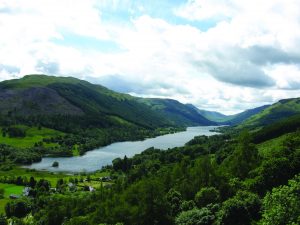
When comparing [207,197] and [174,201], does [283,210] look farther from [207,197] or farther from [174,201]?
[174,201]

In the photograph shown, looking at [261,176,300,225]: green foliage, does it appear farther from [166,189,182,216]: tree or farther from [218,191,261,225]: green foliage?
[166,189,182,216]: tree

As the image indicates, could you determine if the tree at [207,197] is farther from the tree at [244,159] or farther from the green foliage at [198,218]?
the tree at [244,159]

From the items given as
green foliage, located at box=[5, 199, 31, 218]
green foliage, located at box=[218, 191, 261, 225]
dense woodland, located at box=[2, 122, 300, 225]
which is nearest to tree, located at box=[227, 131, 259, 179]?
dense woodland, located at box=[2, 122, 300, 225]

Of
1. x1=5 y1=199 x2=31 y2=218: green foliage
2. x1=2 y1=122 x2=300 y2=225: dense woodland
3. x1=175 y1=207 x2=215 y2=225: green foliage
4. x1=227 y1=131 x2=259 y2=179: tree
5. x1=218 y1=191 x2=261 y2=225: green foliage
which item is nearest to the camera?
x1=2 y1=122 x2=300 y2=225: dense woodland

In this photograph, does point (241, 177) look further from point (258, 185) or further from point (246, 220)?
point (246, 220)

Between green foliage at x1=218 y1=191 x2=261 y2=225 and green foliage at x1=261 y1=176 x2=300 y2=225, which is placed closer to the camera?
green foliage at x1=261 y1=176 x2=300 y2=225

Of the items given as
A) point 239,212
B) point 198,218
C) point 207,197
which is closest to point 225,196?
point 207,197

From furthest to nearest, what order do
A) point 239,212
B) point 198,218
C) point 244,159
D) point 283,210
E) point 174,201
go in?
point 244,159 < point 174,201 < point 198,218 < point 239,212 < point 283,210

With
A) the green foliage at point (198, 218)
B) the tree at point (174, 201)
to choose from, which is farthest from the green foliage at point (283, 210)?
the tree at point (174, 201)

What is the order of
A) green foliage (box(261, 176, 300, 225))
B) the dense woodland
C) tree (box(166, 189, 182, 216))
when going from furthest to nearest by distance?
tree (box(166, 189, 182, 216)), the dense woodland, green foliage (box(261, 176, 300, 225))
